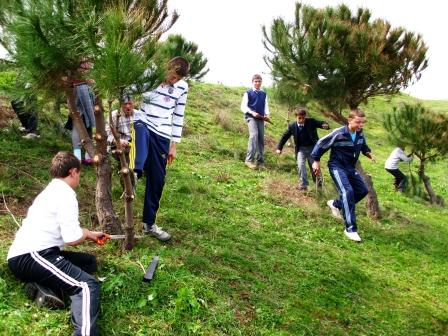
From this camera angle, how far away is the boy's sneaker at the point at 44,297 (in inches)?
147

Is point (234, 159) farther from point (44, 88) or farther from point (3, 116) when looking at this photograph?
point (44, 88)

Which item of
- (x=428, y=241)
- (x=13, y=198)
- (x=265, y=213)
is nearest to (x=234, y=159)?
(x=265, y=213)

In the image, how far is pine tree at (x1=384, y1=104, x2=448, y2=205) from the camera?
1167cm

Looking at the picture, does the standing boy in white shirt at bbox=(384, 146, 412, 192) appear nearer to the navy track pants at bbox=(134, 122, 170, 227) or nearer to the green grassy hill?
the green grassy hill

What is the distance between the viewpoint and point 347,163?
7273 millimetres

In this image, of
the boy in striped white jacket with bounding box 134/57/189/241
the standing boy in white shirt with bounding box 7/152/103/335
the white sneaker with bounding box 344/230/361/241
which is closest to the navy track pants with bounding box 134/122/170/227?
the boy in striped white jacket with bounding box 134/57/189/241

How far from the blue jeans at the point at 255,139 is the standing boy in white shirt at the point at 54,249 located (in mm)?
6510

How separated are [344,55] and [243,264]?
15.2ft

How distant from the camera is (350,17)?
851 centimetres

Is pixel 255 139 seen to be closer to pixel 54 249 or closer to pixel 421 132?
pixel 421 132

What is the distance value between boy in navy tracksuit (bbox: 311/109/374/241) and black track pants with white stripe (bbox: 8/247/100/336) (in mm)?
4354

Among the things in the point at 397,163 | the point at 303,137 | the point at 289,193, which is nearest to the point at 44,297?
the point at 289,193

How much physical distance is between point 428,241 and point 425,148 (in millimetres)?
4471

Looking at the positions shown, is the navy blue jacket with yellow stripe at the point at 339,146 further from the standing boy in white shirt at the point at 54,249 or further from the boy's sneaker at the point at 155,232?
the standing boy in white shirt at the point at 54,249
